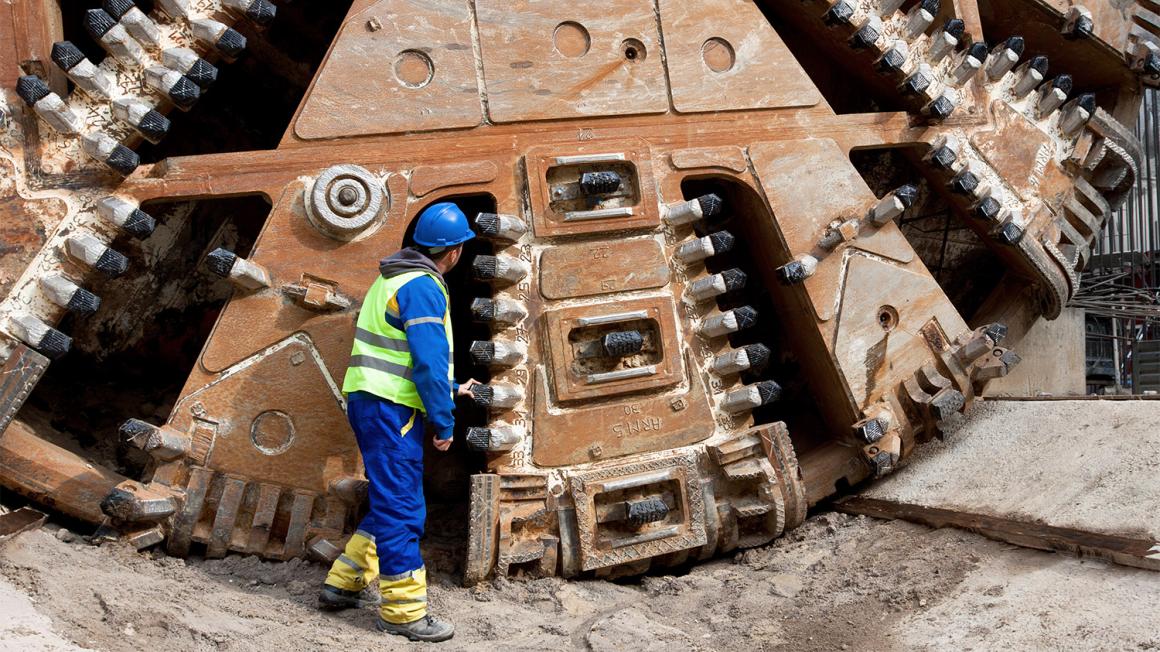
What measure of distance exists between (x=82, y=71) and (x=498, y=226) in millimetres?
1660

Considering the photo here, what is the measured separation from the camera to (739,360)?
4586mm

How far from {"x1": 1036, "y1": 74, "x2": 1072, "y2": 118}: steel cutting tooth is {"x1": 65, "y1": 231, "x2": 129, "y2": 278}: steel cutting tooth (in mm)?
4451

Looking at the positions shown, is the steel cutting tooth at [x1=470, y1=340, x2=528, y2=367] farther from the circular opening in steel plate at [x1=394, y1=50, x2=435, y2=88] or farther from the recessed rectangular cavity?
the circular opening in steel plate at [x1=394, y1=50, x2=435, y2=88]

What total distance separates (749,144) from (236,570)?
280cm

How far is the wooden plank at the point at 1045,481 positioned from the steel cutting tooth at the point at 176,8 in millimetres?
3509

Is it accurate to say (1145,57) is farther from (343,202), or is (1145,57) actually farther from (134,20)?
(134,20)

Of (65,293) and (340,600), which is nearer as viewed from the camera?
(340,600)

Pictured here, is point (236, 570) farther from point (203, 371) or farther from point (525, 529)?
point (525, 529)

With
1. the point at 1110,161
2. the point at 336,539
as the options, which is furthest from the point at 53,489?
the point at 1110,161

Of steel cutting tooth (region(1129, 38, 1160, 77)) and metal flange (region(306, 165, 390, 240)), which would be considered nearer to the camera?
metal flange (region(306, 165, 390, 240))

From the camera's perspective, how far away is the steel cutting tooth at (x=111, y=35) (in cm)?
416

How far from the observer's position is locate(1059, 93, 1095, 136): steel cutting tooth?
5688mm

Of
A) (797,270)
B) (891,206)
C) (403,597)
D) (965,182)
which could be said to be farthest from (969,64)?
(403,597)

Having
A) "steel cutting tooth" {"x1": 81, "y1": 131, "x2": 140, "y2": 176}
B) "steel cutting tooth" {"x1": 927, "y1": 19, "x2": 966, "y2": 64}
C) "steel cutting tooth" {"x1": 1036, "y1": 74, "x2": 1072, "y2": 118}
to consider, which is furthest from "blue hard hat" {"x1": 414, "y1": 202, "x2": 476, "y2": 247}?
"steel cutting tooth" {"x1": 1036, "y1": 74, "x2": 1072, "y2": 118}
